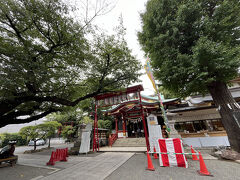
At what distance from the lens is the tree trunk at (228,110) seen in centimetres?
545

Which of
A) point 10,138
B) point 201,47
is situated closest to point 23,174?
point 201,47

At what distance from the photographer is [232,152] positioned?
509cm

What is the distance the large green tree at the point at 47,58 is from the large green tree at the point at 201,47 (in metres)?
2.47

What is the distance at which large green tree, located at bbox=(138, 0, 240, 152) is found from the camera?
5.08 m

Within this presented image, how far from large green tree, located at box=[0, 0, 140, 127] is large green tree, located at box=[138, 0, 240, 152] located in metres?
2.47

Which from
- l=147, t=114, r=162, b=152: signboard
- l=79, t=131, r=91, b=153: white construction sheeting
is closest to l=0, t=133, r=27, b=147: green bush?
l=79, t=131, r=91, b=153: white construction sheeting

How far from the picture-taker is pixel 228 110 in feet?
18.9

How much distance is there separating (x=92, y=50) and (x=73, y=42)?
123 cm

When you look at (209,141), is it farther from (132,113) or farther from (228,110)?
(132,113)

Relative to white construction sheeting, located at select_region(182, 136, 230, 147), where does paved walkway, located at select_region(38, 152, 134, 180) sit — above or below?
below

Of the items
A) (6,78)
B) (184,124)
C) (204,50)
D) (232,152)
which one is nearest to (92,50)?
(6,78)

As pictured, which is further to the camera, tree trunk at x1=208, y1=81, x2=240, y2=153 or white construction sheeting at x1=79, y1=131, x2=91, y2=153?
white construction sheeting at x1=79, y1=131, x2=91, y2=153

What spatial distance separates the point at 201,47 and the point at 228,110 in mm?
4056

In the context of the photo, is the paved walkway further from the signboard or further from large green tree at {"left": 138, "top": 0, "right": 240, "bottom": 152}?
large green tree at {"left": 138, "top": 0, "right": 240, "bottom": 152}
